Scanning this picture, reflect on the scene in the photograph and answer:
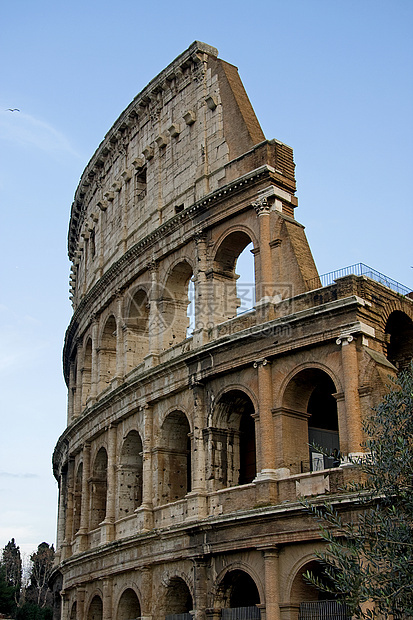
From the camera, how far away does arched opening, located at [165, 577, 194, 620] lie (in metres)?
20.0

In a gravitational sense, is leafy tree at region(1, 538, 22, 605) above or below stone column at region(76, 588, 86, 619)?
above

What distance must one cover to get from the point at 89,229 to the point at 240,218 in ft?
37.3

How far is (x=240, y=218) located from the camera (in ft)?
68.4

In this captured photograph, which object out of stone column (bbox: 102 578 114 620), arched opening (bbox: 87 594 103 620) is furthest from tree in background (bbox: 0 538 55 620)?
stone column (bbox: 102 578 114 620)

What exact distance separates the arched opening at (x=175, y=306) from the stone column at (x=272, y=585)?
7.71m

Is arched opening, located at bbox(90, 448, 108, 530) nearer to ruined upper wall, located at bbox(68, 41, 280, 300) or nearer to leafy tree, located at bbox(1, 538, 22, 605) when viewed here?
ruined upper wall, located at bbox(68, 41, 280, 300)

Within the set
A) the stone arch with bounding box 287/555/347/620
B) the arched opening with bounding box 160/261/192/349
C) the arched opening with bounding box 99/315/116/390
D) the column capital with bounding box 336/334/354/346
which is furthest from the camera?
the arched opening with bounding box 99/315/116/390

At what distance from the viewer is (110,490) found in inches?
926

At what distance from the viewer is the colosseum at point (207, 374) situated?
17.2 meters

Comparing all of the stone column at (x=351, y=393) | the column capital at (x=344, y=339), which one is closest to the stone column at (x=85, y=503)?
the stone column at (x=351, y=393)

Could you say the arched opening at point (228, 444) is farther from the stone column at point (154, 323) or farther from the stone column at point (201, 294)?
the stone column at point (154, 323)

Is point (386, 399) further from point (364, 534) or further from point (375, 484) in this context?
point (364, 534)

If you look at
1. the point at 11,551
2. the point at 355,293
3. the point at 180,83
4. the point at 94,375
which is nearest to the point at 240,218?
the point at 355,293

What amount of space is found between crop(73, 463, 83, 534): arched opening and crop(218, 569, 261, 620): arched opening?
368 inches
